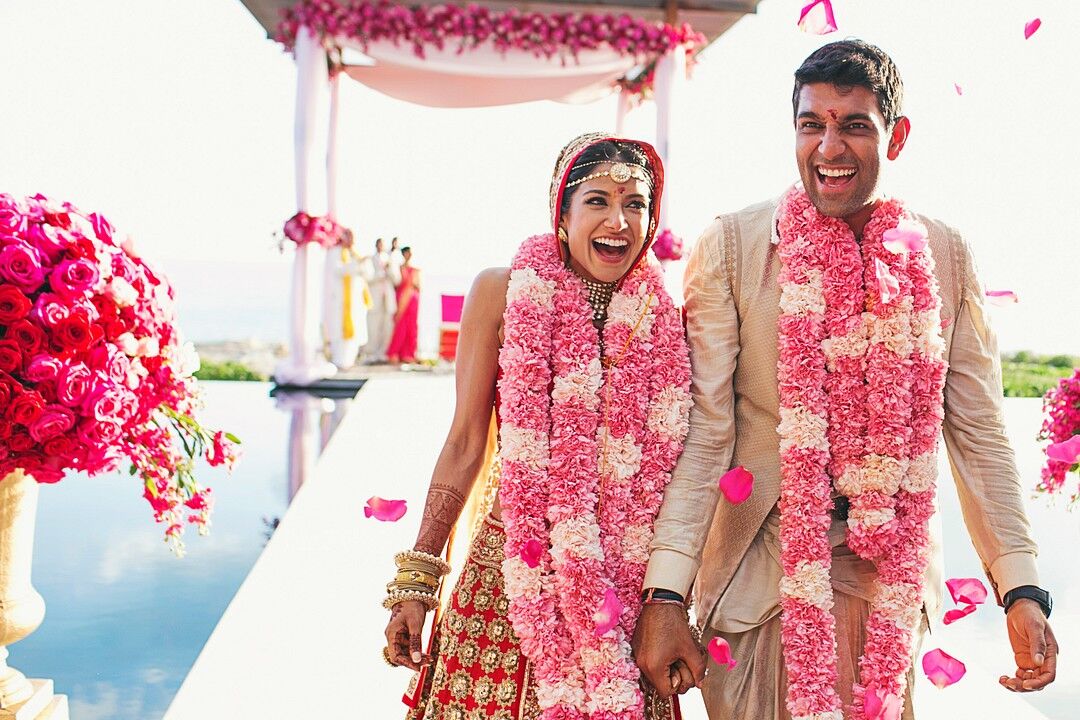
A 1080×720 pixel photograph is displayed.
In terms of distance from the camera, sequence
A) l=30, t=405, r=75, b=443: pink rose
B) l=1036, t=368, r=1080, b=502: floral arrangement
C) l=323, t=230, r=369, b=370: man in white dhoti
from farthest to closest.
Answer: l=323, t=230, r=369, b=370: man in white dhoti
l=1036, t=368, r=1080, b=502: floral arrangement
l=30, t=405, r=75, b=443: pink rose

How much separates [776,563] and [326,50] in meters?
8.32

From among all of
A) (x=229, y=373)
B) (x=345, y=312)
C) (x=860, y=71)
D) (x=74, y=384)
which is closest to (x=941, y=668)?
(x=860, y=71)

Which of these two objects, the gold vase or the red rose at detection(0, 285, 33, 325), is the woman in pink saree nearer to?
the gold vase

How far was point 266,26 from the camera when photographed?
10.0 meters

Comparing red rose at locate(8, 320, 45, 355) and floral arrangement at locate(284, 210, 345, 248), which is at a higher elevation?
floral arrangement at locate(284, 210, 345, 248)

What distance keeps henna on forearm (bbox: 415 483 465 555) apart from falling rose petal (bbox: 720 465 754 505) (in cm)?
47

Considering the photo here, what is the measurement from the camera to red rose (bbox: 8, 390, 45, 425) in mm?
1909

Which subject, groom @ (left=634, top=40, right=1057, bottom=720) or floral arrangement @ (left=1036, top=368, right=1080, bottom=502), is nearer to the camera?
groom @ (left=634, top=40, right=1057, bottom=720)

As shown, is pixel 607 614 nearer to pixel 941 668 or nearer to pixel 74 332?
pixel 941 668

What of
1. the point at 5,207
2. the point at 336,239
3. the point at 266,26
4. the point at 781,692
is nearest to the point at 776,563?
the point at 781,692

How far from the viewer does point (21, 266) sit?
6.36 feet

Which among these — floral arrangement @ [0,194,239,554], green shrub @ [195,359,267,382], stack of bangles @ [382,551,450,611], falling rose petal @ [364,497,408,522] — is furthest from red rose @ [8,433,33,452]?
green shrub @ [195,359,267,382]

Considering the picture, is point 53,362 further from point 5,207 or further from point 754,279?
point 754,279

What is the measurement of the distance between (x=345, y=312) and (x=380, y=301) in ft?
6.53
